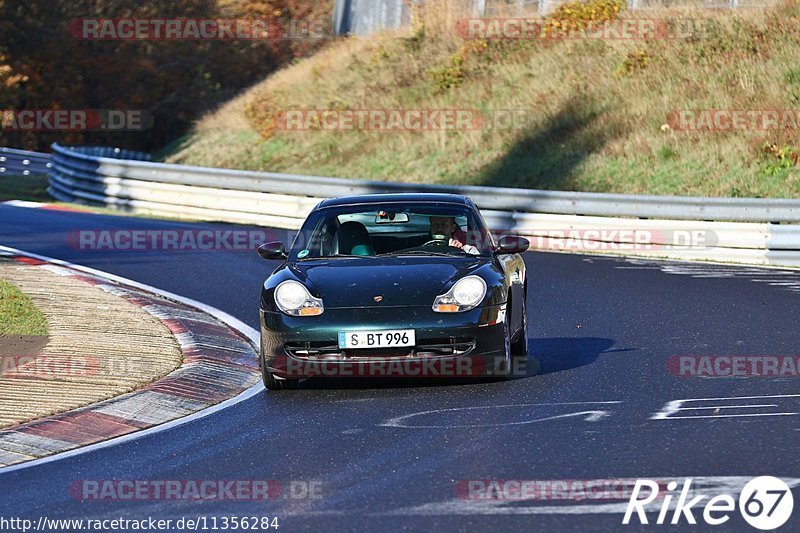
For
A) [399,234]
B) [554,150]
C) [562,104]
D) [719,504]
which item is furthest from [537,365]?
[562,104]

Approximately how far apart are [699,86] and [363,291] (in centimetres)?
1868

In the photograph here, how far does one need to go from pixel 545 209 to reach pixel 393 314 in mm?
11394

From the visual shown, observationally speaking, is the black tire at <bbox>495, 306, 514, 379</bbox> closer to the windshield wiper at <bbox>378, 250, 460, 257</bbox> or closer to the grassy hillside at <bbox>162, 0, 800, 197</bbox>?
the windshield wiper at <bbox>378, 250, 460, 257</bbox>

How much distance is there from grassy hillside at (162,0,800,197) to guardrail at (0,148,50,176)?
4103 millimetres

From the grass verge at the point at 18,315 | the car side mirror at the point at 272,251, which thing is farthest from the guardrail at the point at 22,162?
the car side mirror at the point at 272,251

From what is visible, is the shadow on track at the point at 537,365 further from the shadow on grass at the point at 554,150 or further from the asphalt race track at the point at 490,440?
the shadow on grass at the point at 554,150

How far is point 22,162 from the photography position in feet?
113

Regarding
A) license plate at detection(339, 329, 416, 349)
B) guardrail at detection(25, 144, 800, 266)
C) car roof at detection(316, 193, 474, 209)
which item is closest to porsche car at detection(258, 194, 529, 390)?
license plate at detection(339, 329, 416, 349)

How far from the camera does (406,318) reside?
Result: 359 inches

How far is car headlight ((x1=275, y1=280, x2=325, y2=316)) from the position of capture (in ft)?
30.5

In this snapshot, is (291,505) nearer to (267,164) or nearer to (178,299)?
(178,299)

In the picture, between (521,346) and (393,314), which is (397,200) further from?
(393,314)

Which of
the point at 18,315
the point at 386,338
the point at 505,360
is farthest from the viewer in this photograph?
the point at 18,315

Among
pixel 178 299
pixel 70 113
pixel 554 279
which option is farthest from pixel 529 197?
pixel 70 113
